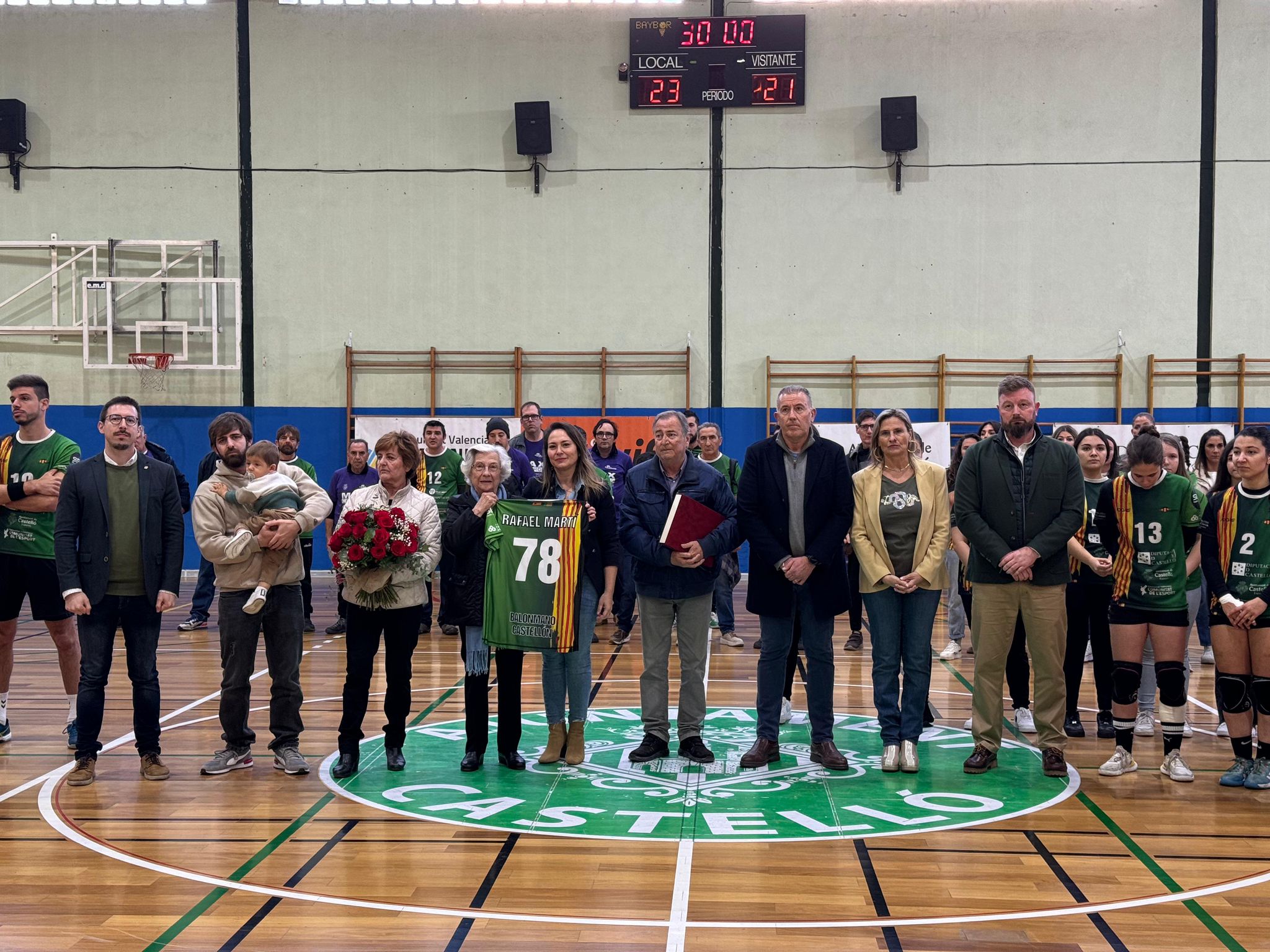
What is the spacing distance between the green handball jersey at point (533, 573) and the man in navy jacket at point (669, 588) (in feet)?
Result: 1.20

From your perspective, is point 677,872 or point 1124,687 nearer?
point 677,872

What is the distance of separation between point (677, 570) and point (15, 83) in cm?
1255

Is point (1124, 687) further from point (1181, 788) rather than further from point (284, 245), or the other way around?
point (284, 245)

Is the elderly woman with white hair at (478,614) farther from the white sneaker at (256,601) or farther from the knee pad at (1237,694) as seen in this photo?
the knee pad at (1237,694)

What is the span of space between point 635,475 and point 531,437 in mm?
4357

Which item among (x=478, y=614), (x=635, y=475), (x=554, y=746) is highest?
(x=635, y=475)

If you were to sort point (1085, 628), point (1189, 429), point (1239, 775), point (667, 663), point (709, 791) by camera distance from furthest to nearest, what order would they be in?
point (1189, 429) → point (1085, 628) → point (667, 663) → point (1239, 775) → point (709, 791)

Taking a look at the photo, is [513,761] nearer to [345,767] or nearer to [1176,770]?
[345,767]

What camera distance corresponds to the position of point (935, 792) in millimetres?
5215

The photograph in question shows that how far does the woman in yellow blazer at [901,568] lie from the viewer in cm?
552

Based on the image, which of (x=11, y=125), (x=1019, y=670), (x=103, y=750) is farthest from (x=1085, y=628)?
(x=11, y=125)

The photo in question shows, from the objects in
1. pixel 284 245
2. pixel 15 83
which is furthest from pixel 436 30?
pixel 15 83

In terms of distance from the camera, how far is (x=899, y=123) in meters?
13.4

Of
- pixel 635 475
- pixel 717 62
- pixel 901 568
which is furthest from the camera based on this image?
pixel 717 62
